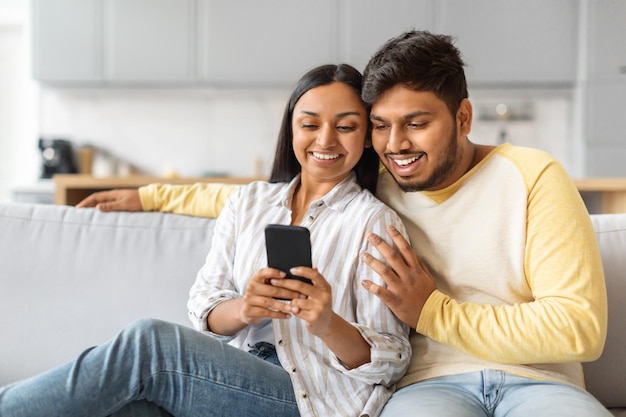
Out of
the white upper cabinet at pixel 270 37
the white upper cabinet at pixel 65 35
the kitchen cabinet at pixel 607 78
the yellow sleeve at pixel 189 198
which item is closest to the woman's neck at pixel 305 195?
the yellow sleeve at pixel 189 198

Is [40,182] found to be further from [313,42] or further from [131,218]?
[131,218]

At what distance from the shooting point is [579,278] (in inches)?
48.2

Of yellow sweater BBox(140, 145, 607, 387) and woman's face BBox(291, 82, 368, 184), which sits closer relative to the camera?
yellow sweater BBox(140, 145, 607, 387)

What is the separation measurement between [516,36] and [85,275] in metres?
3.58

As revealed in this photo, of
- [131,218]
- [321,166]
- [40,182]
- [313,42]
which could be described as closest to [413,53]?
[321,166]

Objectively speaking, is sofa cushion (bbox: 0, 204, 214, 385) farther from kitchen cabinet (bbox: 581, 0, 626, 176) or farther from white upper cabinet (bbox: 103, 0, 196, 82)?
kitchen cabinet (bbox: 581, 0, 626, 176)

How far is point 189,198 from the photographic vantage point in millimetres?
1794

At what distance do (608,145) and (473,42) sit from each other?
3.74ft

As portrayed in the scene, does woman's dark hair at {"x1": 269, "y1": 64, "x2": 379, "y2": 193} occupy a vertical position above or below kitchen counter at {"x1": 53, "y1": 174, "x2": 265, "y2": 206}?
above

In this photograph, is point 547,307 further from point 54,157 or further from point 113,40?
point 54,157

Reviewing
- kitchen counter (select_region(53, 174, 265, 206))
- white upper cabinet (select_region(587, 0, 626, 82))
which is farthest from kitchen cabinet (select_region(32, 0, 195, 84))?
white upper cabinet (select_region(587, 0, 626, 82))

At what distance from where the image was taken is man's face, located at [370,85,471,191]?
4.37 feet

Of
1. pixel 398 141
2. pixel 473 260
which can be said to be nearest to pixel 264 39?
pixel 398 141

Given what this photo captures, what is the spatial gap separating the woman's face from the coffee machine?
12.0ft
